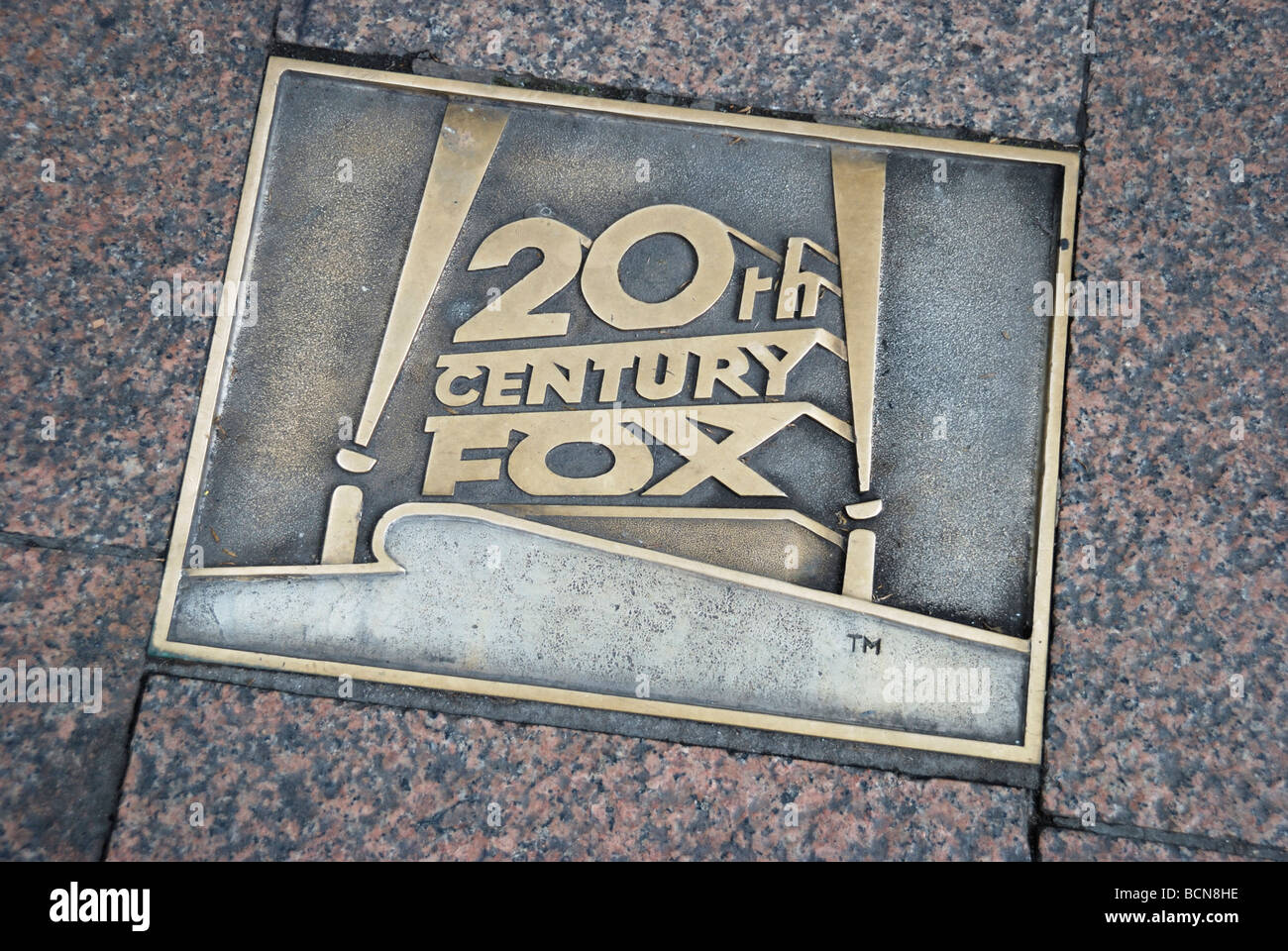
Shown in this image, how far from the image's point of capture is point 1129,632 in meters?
2.15

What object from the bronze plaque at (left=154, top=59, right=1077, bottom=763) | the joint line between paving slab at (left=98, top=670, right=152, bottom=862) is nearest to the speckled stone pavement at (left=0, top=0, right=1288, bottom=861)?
the joint line between paving slab at (left=98, top=670, right=152, bottom=862)

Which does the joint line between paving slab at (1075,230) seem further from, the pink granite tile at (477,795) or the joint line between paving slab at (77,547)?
the joint line between paving slab at (77,547)

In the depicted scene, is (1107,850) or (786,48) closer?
(1107,850)

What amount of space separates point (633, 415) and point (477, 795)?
111 centimetres

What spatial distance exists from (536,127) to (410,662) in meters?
1.58

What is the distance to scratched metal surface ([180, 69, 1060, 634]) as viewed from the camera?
2.19 meters

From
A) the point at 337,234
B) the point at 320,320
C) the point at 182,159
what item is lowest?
the point at 320,320

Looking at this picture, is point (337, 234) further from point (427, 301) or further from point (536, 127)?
point (536, 127)

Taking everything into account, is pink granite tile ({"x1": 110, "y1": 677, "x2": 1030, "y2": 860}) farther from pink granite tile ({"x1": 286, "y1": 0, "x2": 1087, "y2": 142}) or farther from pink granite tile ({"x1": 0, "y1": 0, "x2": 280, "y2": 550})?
pink granite tile ({"x1": 286, "y1": 0, "x2": 1087, "y2": 142})

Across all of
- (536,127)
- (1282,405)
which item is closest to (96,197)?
(536,127)

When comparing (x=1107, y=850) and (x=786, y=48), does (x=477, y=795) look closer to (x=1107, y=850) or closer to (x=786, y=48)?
(x=1107, y=850)

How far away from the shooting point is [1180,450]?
220 centimetres

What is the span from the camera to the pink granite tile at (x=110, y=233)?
7.32 ft

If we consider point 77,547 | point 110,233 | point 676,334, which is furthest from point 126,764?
point 676,334
